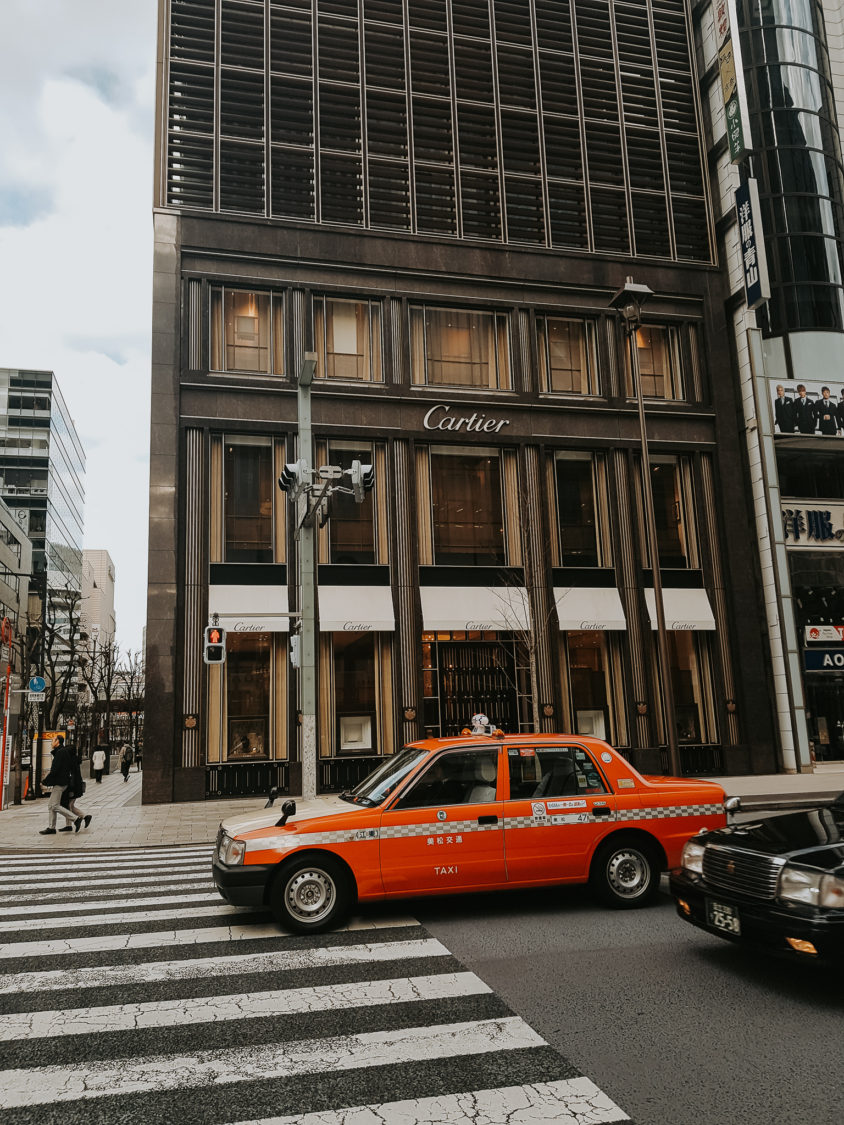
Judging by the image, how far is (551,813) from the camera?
8.30m

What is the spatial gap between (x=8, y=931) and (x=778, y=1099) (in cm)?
716

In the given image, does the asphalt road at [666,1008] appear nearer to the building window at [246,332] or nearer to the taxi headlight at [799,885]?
the taxi headlight at [799,885]

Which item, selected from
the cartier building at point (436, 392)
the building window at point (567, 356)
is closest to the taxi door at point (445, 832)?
the cartier building at point (436, 392)

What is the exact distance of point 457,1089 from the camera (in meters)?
4.48

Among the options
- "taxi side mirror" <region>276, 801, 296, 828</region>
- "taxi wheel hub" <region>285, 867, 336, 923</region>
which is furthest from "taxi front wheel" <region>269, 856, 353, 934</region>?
"taxi side mirror" <region>276, 801, 296, 828</region>

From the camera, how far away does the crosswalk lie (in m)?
4.33

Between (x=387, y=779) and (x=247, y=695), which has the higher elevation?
(x=247, y=695)

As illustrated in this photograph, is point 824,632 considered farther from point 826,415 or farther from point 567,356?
point 567,356

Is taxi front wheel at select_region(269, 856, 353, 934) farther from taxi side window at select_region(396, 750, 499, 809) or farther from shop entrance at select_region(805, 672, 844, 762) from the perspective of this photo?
shop entrance at select_region(805, 672, 844, 762)

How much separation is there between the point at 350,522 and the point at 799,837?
61.7ft

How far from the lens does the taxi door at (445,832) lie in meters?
7.86

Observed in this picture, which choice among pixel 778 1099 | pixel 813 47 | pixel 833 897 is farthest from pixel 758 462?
pixel 778 1099

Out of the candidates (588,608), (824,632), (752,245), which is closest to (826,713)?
(824,632)

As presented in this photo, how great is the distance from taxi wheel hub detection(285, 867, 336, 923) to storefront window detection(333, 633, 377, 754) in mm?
15449
